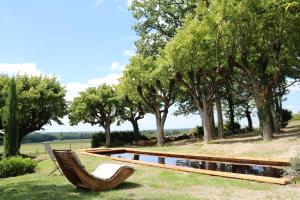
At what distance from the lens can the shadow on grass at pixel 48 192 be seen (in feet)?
32.1

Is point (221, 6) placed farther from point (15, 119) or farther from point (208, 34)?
point (15, 119)

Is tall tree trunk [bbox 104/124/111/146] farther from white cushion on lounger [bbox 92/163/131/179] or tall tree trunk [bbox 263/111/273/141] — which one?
white cushion on lounger [bbox 92/163/131/179]

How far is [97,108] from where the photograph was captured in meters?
46.6

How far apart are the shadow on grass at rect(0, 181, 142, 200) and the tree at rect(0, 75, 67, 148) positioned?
30.1 m

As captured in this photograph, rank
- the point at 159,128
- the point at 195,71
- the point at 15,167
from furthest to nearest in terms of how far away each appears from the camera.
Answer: the point at 159,128, the point at 195,71, the point at 15,167

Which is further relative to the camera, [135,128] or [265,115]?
[135,128]

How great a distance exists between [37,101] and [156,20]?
52.8ft

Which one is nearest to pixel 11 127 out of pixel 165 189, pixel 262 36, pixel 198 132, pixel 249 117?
pixel 262 36

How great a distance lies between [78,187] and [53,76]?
124 feet

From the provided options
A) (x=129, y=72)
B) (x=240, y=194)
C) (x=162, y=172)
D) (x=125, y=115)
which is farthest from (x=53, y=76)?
(x=240, y=194)

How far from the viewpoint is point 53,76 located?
46.9 metres

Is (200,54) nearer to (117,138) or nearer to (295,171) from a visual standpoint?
(295,171)

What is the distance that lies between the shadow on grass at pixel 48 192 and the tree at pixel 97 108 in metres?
33.6

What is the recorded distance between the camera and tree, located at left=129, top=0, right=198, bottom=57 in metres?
37.6
